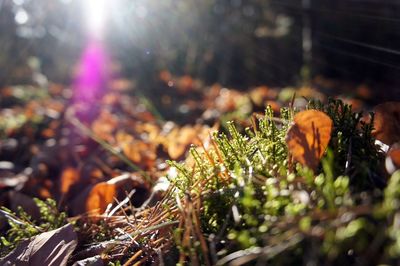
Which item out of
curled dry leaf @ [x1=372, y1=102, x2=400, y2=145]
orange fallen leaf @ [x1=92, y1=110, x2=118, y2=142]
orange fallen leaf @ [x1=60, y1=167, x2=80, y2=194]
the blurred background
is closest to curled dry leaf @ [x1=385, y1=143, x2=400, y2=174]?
curled dry leaf @ [x1=372, y1=102, x2=400, y2=145]

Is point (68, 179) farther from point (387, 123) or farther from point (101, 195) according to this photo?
point (387, 123)

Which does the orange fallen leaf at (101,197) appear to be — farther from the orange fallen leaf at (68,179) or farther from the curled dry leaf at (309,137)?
the curled dry leaf at (309,137)

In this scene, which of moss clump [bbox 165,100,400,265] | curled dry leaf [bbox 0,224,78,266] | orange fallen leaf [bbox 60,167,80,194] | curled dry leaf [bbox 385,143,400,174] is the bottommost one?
orange fallen leaf [bbox 60,167,80,194]

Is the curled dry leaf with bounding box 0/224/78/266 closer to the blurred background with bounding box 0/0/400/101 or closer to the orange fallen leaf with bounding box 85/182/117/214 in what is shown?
the orange fallen leaf with bounding box 85/182/117/214

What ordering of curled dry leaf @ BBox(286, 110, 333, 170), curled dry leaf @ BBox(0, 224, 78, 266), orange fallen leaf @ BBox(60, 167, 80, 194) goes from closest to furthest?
curled dry leaf @ BBox(286, 110, 333, 170)
curled dry leaf @ BBox(0, 224, 78, 266)
orange fallen leaf @ BBox(60, 167, 80, 194)

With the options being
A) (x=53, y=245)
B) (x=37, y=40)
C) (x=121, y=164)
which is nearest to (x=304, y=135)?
(x=53, y=245)

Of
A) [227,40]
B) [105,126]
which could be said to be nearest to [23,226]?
[105,126]

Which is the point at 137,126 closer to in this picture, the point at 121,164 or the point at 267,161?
the point at 121,164

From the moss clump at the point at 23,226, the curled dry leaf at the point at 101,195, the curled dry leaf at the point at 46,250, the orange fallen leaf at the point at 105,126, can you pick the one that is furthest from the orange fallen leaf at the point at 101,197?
the orange fallen leaf at the point at 105,126
